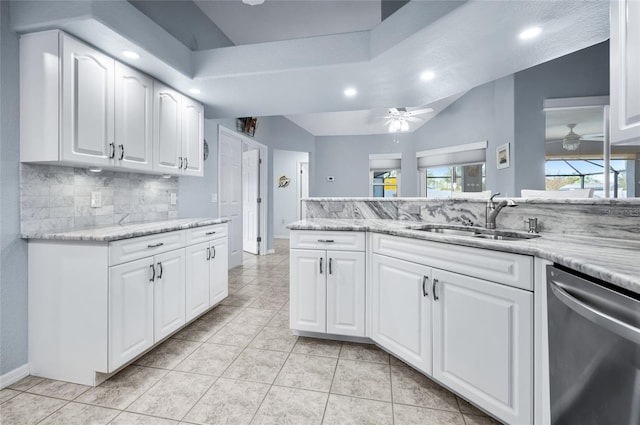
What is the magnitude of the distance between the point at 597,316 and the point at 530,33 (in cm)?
189

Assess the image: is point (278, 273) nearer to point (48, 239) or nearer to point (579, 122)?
point (48, 239)

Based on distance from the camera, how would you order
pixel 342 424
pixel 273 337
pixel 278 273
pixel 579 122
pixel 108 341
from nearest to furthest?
pixel 342 424 < pixel 108 341 < pixel 273 337 < pixel 579 122 < pixel 278 273

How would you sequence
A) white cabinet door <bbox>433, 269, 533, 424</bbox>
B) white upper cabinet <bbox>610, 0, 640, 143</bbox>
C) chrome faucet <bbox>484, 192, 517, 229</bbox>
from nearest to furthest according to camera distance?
1. white upper cabinet <bbox>610, 0, 640, 143</bbox>
2. white cabinet door <bbox>433, 269, 533, 424</bbox>
3. chrome faucet <bbox>484, 192, 517, 229</bbox>

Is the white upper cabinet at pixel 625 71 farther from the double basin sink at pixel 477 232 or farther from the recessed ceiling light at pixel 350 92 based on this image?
the recessed ceiling light at pixel 350 92

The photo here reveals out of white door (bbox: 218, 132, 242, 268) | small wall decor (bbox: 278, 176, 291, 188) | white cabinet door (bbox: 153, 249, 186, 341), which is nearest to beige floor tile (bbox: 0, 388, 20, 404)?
white cabinet door (bbox: 153, 249, 186, 341)

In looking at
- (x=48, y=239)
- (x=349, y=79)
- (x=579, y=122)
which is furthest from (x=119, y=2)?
(x=579, y=122)

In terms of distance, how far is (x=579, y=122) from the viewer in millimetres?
3951

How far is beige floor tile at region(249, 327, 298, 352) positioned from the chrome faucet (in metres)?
1.66

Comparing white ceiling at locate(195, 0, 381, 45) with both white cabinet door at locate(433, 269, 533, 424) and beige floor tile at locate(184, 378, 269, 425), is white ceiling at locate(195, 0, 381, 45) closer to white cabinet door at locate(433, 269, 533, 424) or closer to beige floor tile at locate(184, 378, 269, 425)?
white cabinet door at locate(433, 269, 533, 424)

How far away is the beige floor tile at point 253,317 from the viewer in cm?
264

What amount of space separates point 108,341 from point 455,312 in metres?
1.94

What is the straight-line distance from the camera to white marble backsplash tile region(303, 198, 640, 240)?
4.89 ft

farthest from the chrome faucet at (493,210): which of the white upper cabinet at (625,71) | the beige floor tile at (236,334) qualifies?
the beige floor tile at (236,334)

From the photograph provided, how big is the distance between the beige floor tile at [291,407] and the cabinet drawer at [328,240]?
95 centimetres
